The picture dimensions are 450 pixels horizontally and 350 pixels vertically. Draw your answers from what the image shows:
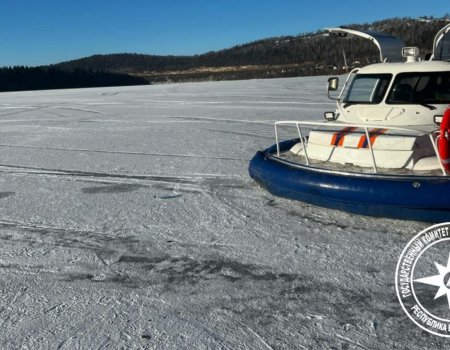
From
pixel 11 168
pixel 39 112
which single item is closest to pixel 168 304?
pixel 11 168

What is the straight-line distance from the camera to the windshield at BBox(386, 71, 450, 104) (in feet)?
18.4

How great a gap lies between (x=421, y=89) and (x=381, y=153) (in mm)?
1331

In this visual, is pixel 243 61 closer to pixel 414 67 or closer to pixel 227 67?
pixel 227 67

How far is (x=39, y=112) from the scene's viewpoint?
55.5 ft

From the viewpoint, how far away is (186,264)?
150 inches

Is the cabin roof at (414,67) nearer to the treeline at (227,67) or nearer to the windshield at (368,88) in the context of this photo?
the windshield at (368,88)

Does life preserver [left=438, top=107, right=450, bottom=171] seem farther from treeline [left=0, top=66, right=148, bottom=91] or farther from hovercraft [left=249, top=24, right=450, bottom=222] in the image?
treeline [left=0, top=66, right=148, bottom=91]

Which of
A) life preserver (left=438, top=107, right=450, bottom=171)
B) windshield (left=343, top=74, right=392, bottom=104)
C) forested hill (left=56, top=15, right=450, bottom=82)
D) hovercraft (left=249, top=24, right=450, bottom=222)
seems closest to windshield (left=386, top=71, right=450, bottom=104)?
hovercraft (left=249, top=24, right=450, bottom=222)

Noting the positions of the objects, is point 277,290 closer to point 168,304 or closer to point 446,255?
point 168,304

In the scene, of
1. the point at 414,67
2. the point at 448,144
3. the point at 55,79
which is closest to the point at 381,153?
the point at 448,144

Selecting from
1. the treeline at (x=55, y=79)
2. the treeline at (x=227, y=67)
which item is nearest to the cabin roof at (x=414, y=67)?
the treeline at (x=227, y=67)

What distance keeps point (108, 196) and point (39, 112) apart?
1239 cm

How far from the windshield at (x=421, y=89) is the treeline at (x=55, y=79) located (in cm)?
5646

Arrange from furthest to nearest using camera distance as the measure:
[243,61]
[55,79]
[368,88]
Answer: [243,61] < [55,79] < [368,88]
